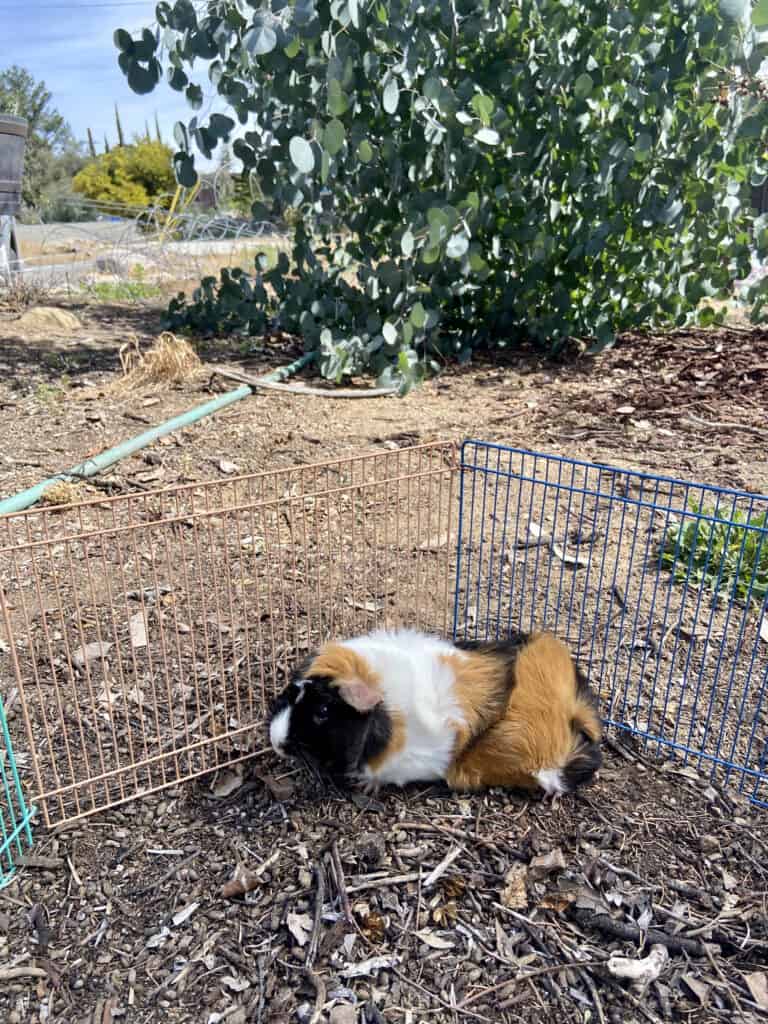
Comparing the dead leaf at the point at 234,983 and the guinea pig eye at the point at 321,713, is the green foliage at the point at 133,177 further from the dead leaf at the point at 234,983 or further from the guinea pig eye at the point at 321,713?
the dead leaf at the point at 234,983

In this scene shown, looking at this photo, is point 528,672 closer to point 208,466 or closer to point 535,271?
point 208,466

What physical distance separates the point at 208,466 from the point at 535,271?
12.6 feet

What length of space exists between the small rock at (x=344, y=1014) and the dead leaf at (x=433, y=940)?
0.25 meters

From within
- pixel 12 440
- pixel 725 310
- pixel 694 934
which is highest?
pixel 725 310

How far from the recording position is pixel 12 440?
5020 millimetres

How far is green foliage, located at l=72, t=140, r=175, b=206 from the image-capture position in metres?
26.5

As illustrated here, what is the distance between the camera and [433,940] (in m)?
1.91

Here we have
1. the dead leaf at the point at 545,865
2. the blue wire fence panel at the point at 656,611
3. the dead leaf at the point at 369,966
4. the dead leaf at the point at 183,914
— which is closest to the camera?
the dead leaf at the point at 369,966

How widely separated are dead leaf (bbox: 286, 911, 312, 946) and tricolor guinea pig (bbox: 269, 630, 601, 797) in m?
0.43

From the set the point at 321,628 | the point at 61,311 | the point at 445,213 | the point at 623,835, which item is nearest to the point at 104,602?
the point at 321,628

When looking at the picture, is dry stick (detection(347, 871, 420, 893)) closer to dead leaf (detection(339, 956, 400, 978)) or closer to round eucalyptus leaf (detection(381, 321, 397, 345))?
dead leaf (detection(339, 956, 400, 978))

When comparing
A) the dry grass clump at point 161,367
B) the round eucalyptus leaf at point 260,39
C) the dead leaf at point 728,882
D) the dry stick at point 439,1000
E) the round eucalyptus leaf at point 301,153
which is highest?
the round eucalyptus leaf at point 260,39

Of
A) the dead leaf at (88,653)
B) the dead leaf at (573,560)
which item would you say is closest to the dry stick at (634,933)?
the dead leaf at (573,560)

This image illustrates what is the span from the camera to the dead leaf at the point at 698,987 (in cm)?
175
